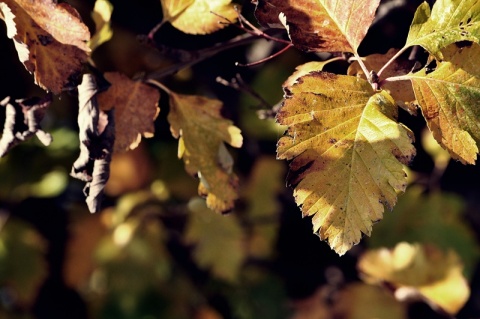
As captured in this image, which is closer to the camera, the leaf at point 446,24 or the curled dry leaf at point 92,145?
the leaf at point 446,24

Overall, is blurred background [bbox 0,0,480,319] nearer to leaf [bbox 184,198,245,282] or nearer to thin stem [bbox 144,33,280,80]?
leaf [bbox 184,198,245,282]

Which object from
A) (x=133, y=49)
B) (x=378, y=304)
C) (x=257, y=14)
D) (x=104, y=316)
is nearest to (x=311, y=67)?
(x=257, y=14)

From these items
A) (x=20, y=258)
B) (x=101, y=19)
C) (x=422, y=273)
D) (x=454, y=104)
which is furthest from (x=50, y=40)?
(x=20, y=258)

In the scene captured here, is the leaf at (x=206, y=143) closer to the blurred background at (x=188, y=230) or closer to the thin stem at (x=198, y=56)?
the thin stem at (x=198, y=56)

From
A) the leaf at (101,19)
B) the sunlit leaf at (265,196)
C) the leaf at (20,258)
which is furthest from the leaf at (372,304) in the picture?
the leaf at (101,19)

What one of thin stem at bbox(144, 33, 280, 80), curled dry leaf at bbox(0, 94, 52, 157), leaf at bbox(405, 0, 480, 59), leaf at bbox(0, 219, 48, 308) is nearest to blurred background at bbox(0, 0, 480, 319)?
leaf at bbox(0, 219, 48, 308)

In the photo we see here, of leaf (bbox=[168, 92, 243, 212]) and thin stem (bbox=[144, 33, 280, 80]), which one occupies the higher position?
thin stem (bbox=[144, 33, 280, 80])
